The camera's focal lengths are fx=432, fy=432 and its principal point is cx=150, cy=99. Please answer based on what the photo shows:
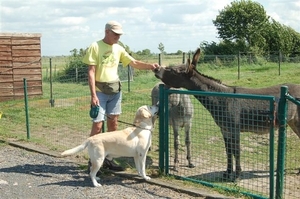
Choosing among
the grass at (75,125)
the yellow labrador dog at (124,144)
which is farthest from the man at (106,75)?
the grass at (75,125)

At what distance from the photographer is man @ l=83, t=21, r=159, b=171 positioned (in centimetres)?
625

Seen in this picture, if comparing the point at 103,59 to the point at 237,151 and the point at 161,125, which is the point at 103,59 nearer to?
the point at 161,125

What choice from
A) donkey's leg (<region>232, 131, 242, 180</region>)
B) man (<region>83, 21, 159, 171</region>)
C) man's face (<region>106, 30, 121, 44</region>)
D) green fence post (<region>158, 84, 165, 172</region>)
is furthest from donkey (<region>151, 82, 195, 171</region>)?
man's face (<region>106, 30, 121, 44</region>)

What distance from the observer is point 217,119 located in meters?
6.66

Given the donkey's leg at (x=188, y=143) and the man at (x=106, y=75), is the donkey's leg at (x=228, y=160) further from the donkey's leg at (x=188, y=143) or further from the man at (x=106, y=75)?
the man at (x=106, y=75)

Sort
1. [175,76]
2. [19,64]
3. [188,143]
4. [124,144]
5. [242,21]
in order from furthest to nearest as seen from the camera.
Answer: [242,21] → [19,64] → [188,143] → [175,76] → [124,144]

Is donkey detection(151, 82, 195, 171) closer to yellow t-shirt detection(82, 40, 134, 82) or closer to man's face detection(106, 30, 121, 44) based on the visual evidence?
yellow t-shirt detection(82, 40, 134, 82)

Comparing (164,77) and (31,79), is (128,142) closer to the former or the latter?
(164,77)

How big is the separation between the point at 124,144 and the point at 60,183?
1.16m

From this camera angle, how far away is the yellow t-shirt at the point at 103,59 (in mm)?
6289

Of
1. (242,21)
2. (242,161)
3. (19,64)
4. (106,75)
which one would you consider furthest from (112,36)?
(242,21)

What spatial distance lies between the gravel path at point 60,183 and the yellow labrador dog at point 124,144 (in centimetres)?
21

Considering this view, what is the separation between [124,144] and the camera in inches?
236

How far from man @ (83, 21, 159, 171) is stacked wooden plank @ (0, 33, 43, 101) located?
9479mm
